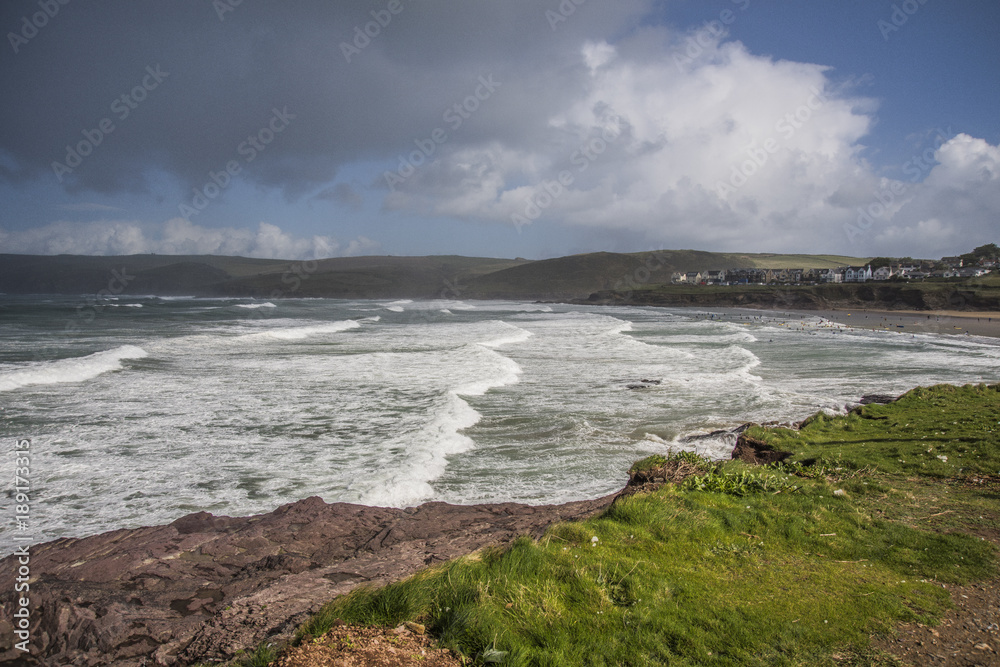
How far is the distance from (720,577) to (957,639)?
1539 millimetres

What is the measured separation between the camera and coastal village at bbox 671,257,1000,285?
9856cm

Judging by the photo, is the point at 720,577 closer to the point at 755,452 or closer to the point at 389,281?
the point at 755,452

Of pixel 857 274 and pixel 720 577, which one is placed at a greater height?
pixel 857 274

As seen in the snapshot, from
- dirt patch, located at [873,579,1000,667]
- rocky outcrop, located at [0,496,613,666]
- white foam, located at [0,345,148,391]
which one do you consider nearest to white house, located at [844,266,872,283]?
white foam, located at [0,345,148,391]

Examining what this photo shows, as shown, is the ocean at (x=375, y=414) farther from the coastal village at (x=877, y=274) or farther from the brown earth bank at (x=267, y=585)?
the coastal village at (x=877, y=274)

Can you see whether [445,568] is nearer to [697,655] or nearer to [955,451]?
[697,655]

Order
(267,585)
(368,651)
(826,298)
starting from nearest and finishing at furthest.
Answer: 1. (368,651)
2. (267,585)
3. (826,298)

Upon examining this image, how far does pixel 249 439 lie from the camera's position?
11891 mm

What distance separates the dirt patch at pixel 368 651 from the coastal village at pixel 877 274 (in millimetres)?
114959

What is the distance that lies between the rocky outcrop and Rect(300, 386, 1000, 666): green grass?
98cm

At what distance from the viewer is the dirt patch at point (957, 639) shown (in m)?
3.45

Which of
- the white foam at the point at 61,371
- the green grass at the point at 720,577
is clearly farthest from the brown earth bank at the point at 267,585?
the white foam at the point at 61,371

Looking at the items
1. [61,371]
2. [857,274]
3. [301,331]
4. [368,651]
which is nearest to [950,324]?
[301,331]

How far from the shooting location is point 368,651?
316 centimetres
